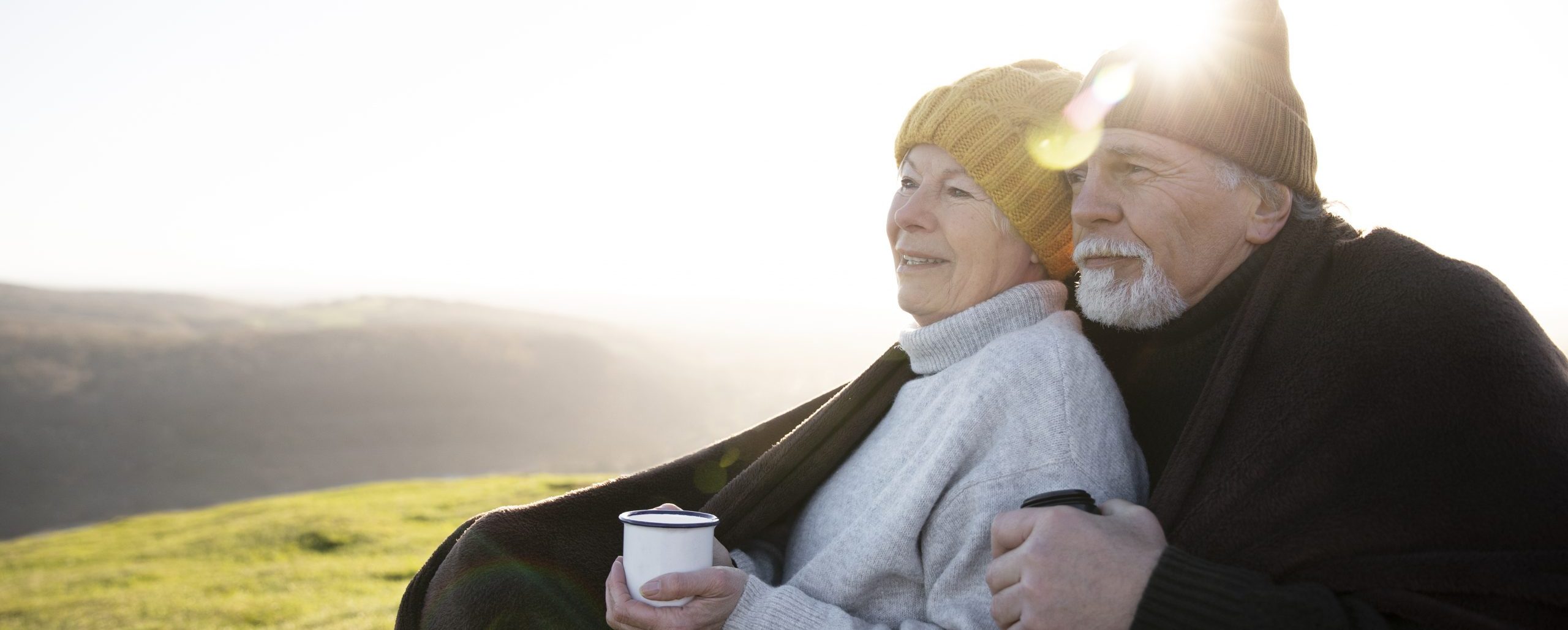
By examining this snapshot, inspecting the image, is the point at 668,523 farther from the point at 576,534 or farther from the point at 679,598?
the point at 576,534

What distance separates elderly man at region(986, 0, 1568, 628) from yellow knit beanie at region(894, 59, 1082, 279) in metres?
0.32

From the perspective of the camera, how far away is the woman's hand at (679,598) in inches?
76.2

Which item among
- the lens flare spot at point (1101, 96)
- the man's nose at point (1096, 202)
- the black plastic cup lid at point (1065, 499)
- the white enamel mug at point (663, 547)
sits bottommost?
the white enamel mug at point (663, 547)

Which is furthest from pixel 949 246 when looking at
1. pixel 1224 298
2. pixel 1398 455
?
pixel 1398 455

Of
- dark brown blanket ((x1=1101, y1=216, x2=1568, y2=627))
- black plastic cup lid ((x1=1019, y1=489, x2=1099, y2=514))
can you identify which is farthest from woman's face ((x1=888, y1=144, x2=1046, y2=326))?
black plastic cup lid ((x1=1019, y1=489, x2=1099, y2=514))

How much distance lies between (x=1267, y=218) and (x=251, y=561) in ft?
39.8

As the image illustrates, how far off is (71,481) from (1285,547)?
3725 centimetres

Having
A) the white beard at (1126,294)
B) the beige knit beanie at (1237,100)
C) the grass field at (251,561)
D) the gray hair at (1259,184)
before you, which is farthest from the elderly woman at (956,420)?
the grass field at (251,561)

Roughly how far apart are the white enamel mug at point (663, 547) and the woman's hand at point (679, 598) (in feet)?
0.05

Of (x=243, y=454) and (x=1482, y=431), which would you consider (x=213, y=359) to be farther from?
(x=1482, y=431)

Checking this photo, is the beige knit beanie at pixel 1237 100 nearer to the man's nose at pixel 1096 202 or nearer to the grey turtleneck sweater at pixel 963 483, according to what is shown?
the man's nose at pixel 1096 202

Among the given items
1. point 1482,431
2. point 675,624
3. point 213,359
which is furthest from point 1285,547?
point 213,359

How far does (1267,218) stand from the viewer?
7.35 feet

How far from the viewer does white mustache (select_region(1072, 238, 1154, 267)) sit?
2.28 meters
